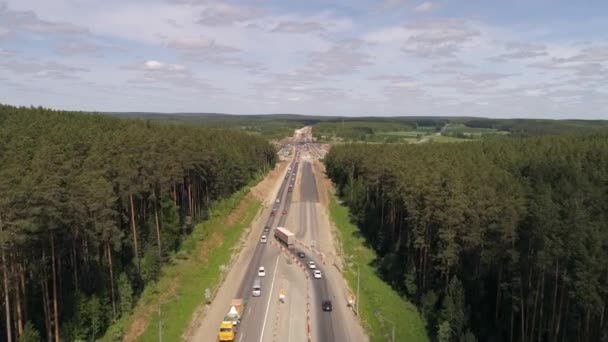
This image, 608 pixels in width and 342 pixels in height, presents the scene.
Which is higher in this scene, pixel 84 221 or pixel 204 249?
pixel 84 221

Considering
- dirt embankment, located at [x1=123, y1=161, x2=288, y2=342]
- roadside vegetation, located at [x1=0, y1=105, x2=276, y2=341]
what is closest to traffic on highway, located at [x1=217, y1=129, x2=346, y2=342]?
dirt embankment, located at [x1=123, y1=161, x2=288, y2=342]

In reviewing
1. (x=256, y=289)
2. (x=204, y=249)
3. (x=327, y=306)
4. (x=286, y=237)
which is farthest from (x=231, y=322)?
(x=286, y=237)

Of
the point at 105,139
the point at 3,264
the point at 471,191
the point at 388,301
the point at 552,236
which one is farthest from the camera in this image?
the point at 105,139

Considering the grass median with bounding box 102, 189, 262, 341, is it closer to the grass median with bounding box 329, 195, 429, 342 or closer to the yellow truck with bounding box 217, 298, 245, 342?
the yellow truck with bounding box 217, 298, 245, 342

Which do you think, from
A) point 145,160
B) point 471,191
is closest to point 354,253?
point 471,191

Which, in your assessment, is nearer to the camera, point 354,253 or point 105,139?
point 105,139

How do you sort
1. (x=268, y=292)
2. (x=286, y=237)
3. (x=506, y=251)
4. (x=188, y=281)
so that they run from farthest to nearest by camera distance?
(x=286, y=237)
(x=188, y=281)
(x=268, y=292)
(x=506, y=251)

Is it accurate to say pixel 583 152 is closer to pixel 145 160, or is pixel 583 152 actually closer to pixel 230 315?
pixel 230 315

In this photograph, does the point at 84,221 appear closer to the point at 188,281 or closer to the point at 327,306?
the point at 188,281
